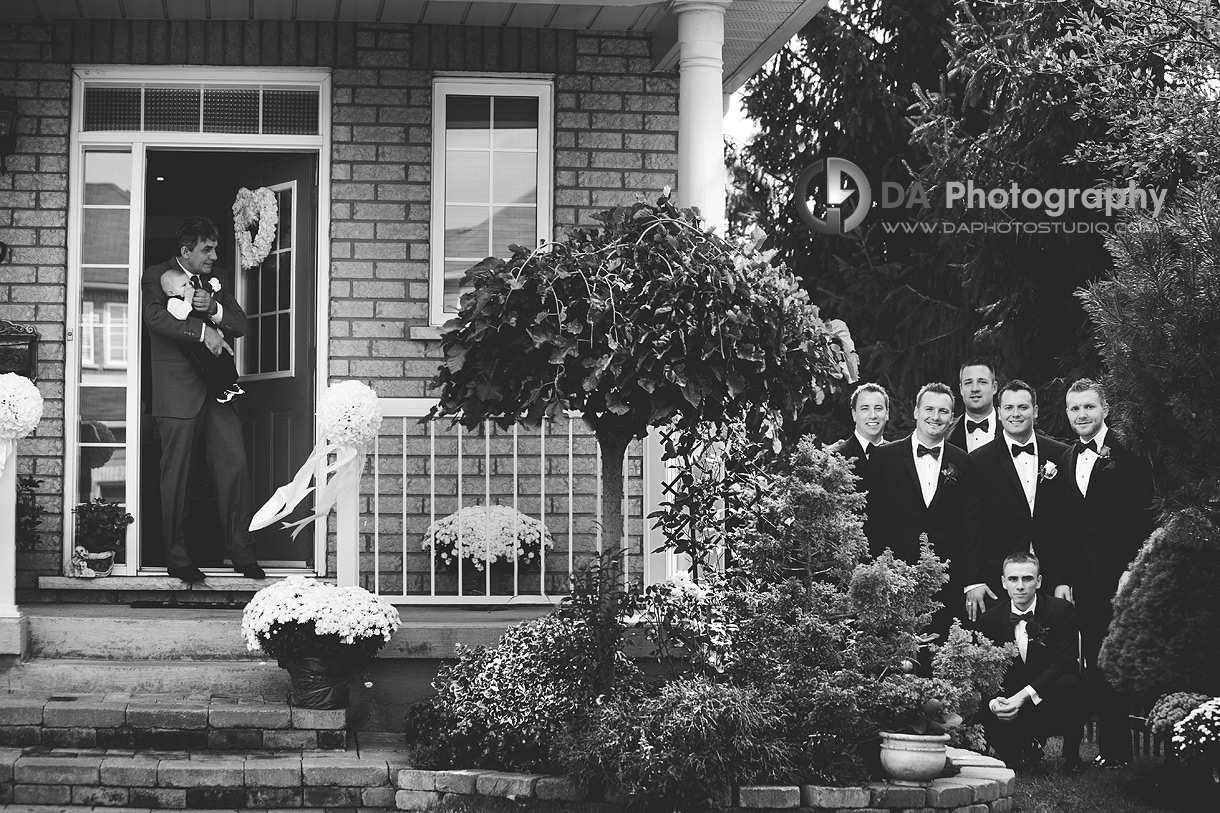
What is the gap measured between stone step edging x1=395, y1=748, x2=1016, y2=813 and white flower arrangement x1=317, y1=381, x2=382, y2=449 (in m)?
1.52

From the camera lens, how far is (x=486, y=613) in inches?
249

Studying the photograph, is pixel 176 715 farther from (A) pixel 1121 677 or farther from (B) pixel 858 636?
(A) pixel 1121 677

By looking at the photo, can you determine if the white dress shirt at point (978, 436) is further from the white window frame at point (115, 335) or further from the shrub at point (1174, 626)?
the white window frame at point (115, 335)

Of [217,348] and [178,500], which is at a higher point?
[217,348]

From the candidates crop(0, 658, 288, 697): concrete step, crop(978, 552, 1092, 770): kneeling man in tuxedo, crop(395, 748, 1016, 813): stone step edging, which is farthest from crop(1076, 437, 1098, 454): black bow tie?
crop(0, 658, 288, 697): concrete step

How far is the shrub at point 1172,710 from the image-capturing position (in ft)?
17.3

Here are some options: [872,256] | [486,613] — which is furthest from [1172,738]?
[872,256]

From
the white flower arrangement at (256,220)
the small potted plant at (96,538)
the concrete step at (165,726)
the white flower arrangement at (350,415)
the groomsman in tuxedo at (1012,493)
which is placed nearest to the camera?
the concrete step at (165,726)

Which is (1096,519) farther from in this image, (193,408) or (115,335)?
(115,335)

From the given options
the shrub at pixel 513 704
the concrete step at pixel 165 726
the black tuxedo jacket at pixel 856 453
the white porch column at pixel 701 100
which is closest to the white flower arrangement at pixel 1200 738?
the black tuxedo jacket at pixel 856 453

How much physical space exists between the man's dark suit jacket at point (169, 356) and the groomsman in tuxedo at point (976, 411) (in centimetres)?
391

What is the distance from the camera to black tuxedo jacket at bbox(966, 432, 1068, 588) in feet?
20.4

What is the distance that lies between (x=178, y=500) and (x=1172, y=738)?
4733 mm

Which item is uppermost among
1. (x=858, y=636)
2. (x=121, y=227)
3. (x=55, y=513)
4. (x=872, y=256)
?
(x=872, y=256)
